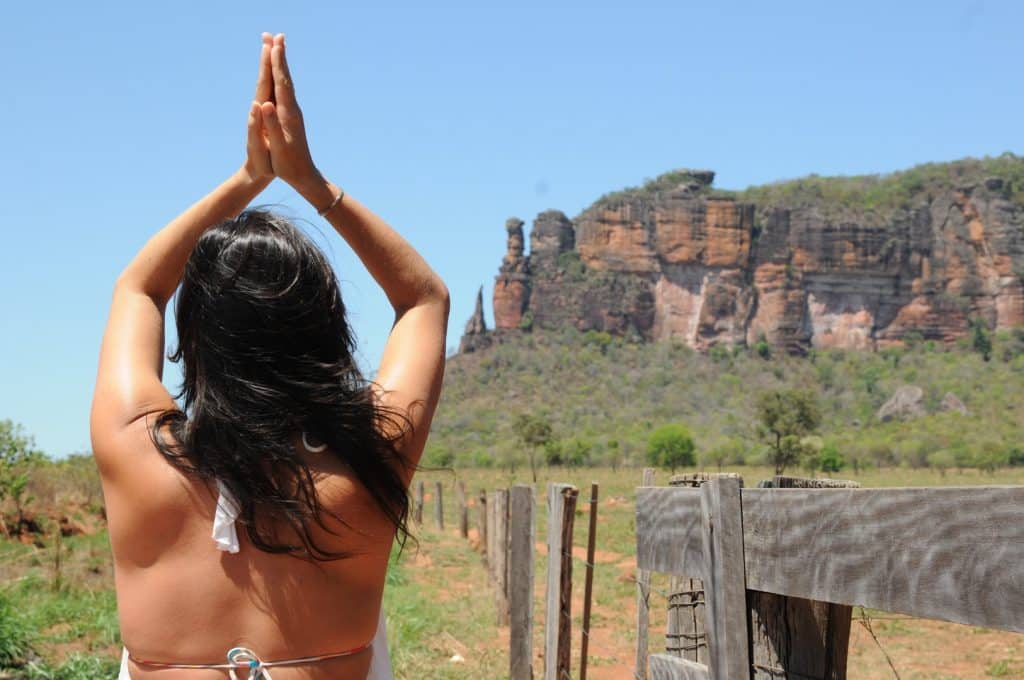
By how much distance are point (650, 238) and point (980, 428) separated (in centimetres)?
4762

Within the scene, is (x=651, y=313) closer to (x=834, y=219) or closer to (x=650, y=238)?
(x=650, y=238)

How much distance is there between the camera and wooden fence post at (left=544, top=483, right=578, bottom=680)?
4.62 metres

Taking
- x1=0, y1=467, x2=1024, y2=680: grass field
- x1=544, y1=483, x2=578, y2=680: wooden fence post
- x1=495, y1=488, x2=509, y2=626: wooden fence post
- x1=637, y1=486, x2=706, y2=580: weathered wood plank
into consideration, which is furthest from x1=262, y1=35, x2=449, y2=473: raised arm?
x1=495, y1=488, x2=509, y2=626: wooden fence post

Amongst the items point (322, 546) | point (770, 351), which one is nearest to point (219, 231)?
point (322, 546)

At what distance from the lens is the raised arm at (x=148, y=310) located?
1712 mm

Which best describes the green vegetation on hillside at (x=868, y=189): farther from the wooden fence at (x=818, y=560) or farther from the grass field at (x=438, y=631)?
the wooden fence at (x=818, y=560)

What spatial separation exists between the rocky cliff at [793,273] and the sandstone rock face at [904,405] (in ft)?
70.5

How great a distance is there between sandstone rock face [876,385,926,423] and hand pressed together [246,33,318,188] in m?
80.0

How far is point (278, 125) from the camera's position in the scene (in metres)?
1.86

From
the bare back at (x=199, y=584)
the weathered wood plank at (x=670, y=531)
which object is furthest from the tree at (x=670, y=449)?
the bare back at (x=199, y=584)

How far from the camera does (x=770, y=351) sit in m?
101

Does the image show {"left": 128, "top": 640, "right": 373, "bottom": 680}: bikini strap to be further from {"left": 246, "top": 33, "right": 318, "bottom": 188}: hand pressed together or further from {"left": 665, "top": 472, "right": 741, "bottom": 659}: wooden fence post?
{"left": 665, "top": 472, "right": 741, "bottom": 659}: wooden fence post

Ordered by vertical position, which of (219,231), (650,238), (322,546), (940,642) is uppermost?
(650,238)

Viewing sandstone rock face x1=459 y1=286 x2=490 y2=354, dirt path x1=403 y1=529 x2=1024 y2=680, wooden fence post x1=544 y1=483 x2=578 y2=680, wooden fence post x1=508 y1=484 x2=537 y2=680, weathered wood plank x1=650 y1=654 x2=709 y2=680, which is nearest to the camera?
weathered wood plank x1=650 y1=654 x2=709 y2=680
